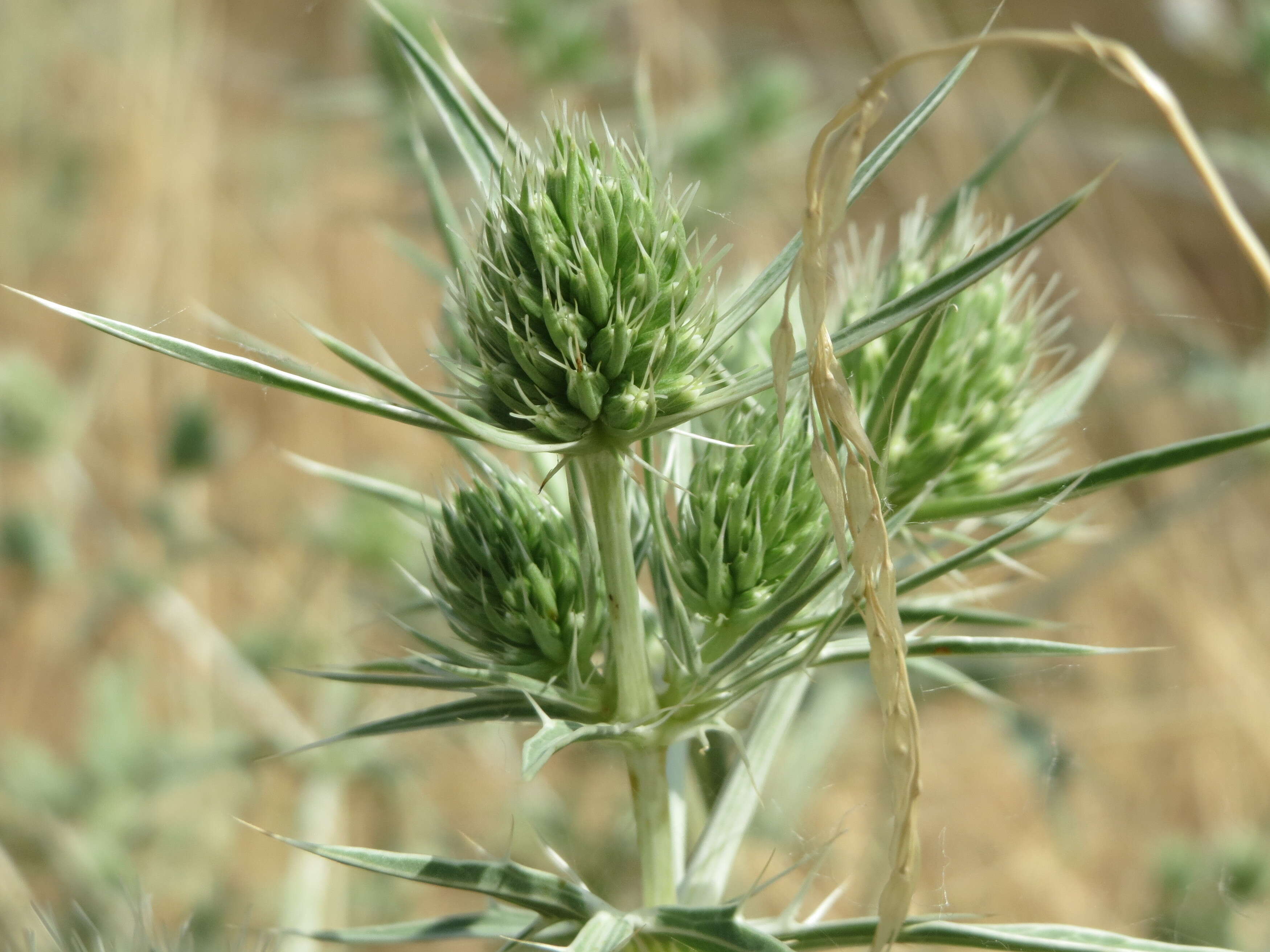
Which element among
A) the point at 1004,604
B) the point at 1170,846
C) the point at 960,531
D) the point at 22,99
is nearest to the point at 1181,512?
the point at 1004,604

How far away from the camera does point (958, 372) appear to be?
0.83 m

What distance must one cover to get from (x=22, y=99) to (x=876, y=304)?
363cm

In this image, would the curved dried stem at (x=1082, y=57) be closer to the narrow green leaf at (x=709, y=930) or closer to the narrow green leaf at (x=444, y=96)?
the narrow green leaf at (x=444, y=96)

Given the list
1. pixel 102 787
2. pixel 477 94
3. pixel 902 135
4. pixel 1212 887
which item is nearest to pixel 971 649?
pixel 902 135

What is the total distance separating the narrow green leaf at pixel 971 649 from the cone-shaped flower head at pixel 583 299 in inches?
7.0

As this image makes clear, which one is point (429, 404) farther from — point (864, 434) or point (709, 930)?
point (709, 930)

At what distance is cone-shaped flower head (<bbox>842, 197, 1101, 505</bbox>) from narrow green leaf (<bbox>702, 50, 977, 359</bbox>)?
0.22 metres

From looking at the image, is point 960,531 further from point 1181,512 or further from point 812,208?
point 1181,512

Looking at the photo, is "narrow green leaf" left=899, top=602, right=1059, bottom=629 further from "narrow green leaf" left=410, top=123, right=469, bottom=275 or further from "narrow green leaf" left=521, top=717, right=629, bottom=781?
"narrow green leaf" left=410, top=123, right=469, bottom=275

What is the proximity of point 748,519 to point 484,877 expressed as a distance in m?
0.26

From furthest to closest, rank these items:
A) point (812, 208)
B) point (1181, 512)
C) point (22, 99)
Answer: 1. point (22, 99)
2. point (1181, 512)
3. point (812, 208)

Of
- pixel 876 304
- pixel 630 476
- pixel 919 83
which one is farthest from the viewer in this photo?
pixel 919 83

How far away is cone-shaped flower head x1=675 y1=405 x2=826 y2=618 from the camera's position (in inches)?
24.6

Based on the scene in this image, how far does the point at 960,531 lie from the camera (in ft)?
2.81
